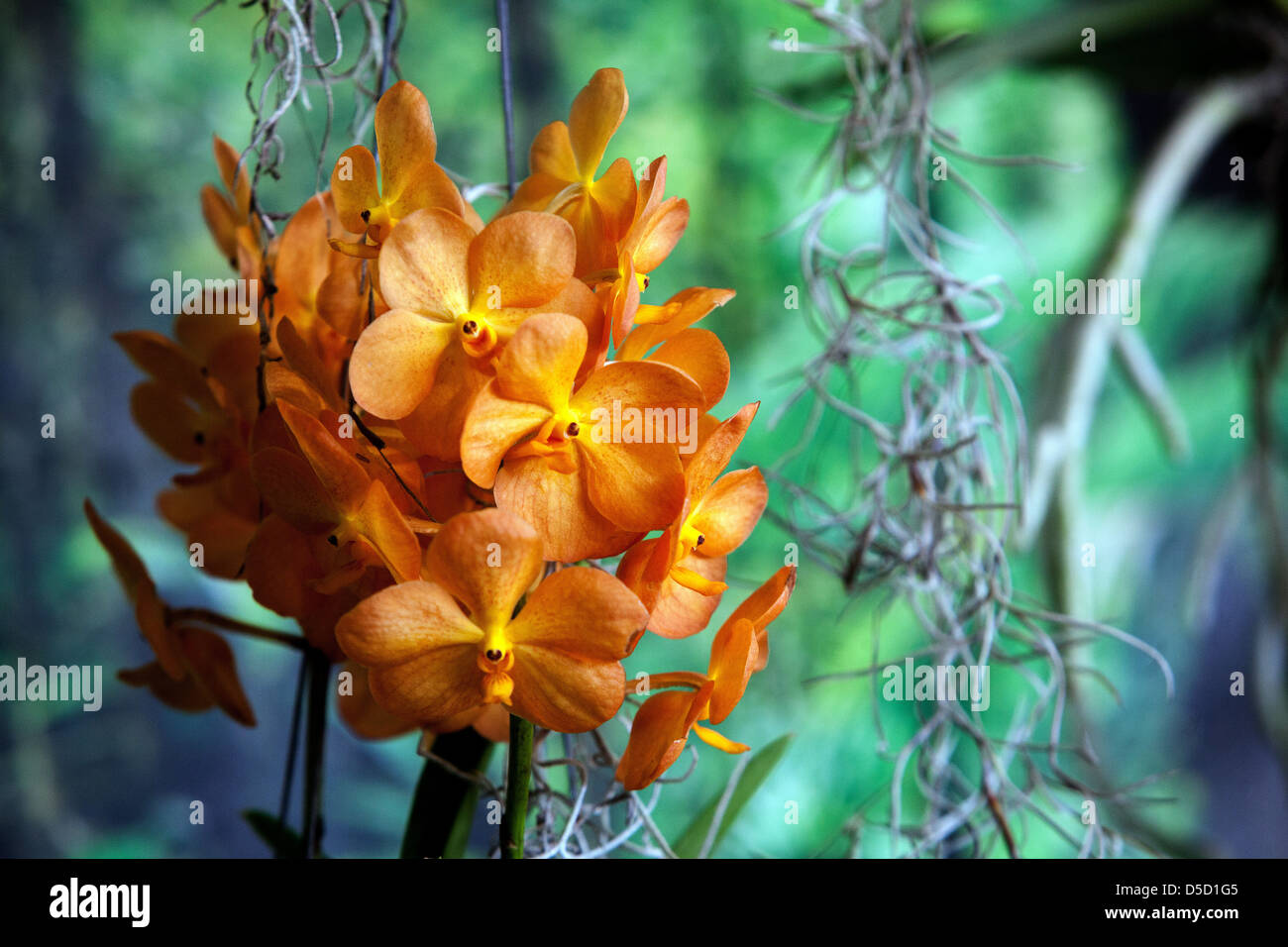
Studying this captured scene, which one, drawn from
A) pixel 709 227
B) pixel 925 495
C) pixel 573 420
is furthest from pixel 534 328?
pixel 709 227

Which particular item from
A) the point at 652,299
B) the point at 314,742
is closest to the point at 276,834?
the point at 314,742

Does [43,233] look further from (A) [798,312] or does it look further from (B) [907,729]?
(B) [907,729]

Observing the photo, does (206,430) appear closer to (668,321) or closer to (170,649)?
(170,649)

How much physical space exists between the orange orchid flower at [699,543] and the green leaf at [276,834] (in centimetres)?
23

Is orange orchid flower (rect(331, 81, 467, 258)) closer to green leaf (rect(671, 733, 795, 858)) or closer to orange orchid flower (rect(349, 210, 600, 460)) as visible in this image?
orange orchid flower (rect(349, 210, 600, 460))

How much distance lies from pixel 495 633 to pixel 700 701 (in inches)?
2.7

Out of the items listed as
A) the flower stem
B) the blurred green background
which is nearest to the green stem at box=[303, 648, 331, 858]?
the flower stem

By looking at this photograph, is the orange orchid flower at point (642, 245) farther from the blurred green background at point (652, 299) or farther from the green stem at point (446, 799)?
the blurred green background at point (652, 299)

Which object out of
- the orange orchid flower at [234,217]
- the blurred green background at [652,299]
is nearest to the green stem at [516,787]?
the orange orchid flower at [234,217]

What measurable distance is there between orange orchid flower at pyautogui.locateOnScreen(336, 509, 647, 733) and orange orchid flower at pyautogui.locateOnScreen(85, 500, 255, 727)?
4.7 inches

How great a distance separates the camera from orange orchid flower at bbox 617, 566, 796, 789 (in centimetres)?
27

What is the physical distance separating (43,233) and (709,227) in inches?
26.5

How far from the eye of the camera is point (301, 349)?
0.28 m

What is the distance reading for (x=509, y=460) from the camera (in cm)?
25
